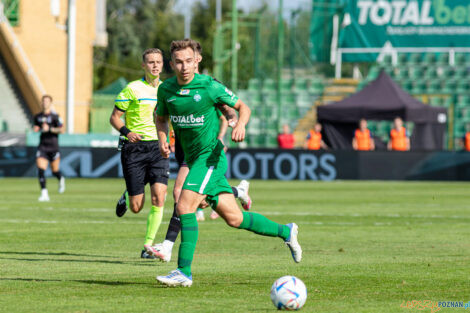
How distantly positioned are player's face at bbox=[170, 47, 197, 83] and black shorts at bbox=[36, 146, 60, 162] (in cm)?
1333

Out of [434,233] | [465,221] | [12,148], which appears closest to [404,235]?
[434,233]

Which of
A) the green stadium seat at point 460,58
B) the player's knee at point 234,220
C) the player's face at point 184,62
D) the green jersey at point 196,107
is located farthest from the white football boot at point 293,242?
the green stadium seat at point 460,58

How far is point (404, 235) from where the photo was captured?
1337cm

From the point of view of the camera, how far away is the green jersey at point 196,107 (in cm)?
837

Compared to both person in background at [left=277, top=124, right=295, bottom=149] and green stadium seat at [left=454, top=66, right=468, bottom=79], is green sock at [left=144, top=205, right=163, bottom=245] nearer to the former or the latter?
person in background at [left=277, top=124, right=295, bottom=149]

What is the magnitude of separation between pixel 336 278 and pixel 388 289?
804 mm

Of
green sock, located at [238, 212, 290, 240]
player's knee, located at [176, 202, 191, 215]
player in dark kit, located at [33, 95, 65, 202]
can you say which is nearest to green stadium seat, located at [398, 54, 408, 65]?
player in dark kit, located at [33, 95, 65, 202]

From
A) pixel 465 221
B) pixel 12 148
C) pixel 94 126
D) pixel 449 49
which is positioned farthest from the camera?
pixel 94 126

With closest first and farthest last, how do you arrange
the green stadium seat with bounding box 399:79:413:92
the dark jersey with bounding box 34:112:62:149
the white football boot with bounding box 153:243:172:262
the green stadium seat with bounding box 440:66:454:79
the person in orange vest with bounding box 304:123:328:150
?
the white football boot with bounding box 153:243:172:262 → the dark jersey with bounding box 34:112:62:149 → the person in orange vest with bounding box 304:123:328:150 → the green stadium seat with bounding box 399:79:413:92 → the green stadium seat with bounding box 440:66:454:79

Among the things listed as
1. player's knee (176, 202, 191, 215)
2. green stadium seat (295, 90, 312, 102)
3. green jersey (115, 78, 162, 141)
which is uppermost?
green jersey (115, 78, 162, 141)

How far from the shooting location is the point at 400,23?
4269 cm

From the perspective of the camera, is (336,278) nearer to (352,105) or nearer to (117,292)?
(117,292)

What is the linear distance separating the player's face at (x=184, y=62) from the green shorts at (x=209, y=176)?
0.75m

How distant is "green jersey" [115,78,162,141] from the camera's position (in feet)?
36.6
